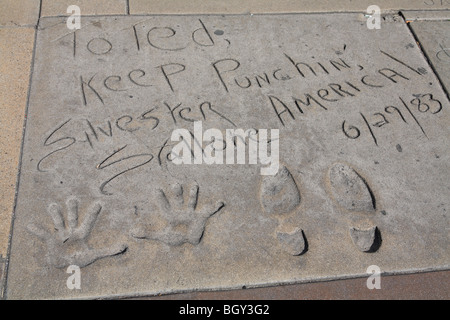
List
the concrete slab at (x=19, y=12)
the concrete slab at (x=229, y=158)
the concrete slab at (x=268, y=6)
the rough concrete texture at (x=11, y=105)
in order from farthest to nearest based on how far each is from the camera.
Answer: the concrete slab at (x=268, y=6)
the concrete slab at (x=19, y=12)
the rough concrete texture at (x=11, y=105)
the concrete slab at (x=229, y=158)

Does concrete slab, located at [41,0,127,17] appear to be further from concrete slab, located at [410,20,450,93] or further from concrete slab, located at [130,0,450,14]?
concrete slab, located at [410,20,450,93]

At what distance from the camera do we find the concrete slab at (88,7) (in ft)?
11.5

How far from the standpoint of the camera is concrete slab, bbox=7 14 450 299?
2289 millimetres

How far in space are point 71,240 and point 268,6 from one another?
2260 mm

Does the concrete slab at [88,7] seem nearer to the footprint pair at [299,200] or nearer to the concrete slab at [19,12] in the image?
the concrete slab at [19,12]

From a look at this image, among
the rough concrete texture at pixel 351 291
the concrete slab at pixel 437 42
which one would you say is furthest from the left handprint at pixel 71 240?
the concrete slab at pixel 437 42

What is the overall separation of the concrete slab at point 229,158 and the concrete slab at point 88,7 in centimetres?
11

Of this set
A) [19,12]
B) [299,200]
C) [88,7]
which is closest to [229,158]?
[299,200]

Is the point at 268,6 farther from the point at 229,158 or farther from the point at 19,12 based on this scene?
the point at 19,12

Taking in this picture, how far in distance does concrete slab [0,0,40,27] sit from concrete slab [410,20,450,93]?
2.66 m

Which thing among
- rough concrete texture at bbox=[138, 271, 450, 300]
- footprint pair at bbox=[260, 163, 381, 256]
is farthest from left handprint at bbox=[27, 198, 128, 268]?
footprint pair at bbox=[260, 163, 381, 256]

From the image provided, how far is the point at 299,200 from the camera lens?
2.53 meters
